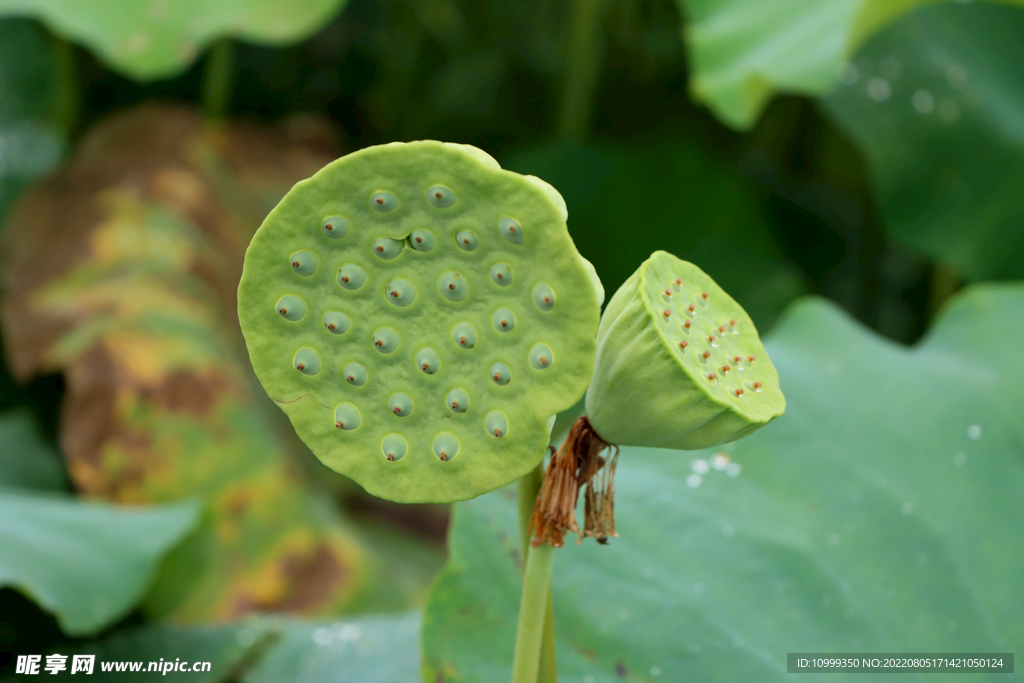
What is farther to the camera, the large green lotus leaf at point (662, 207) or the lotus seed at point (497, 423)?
the large green lotus leaf at point (662, 207)

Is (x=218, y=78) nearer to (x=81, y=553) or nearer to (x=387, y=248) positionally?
(x=81, y=553)

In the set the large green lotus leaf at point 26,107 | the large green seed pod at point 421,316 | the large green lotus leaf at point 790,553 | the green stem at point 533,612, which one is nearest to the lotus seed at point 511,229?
the large green seed pod at point 421,316

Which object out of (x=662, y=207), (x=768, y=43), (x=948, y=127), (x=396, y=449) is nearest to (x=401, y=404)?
(x=396, y=449)

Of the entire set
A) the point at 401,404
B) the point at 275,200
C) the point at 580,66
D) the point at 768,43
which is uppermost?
the point at 401,404

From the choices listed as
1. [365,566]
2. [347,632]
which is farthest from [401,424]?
[365,566]

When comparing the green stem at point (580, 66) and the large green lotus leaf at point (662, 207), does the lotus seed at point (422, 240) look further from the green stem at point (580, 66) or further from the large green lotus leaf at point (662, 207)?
the green stem at point (580, 66)

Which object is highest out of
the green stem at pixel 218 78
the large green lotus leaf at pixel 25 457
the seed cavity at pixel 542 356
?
the seed cavity at pixel 542 356

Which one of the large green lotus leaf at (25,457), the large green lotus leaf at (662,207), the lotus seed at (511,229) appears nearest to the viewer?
the lotus seed at (511,229)
